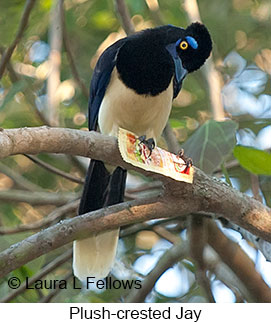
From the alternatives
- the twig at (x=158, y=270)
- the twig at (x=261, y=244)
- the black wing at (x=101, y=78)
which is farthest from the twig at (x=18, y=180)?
the twig at (x=261, y=244)

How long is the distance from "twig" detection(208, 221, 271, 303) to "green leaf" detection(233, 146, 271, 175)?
411 mm

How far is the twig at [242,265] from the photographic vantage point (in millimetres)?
2598

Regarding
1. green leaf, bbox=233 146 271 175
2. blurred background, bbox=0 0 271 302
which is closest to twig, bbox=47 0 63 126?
blurred background, bbox=0 0 271 302

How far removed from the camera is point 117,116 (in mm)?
2709

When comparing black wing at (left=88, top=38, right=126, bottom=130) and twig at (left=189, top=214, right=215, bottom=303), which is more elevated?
black wing at (left=88, top=38, right=126, bottom=130)

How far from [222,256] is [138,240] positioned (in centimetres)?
82

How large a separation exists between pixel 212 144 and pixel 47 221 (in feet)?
2.53

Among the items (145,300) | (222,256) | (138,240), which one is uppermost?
(222,256)

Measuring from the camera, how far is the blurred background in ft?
9.01

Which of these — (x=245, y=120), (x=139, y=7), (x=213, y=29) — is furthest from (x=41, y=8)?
(x=245, y=120)

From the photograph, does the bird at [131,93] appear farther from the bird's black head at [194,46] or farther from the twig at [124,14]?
the twig at [124,14]

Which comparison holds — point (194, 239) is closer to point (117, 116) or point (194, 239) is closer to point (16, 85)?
point (117, 116)

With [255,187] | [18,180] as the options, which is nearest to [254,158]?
[255,187]

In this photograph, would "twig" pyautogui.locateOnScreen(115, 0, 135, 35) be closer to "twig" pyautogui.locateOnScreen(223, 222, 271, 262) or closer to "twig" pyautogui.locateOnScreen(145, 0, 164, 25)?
"twig" pyautogui.locateOnScreen(145, 0, 164, 25)
